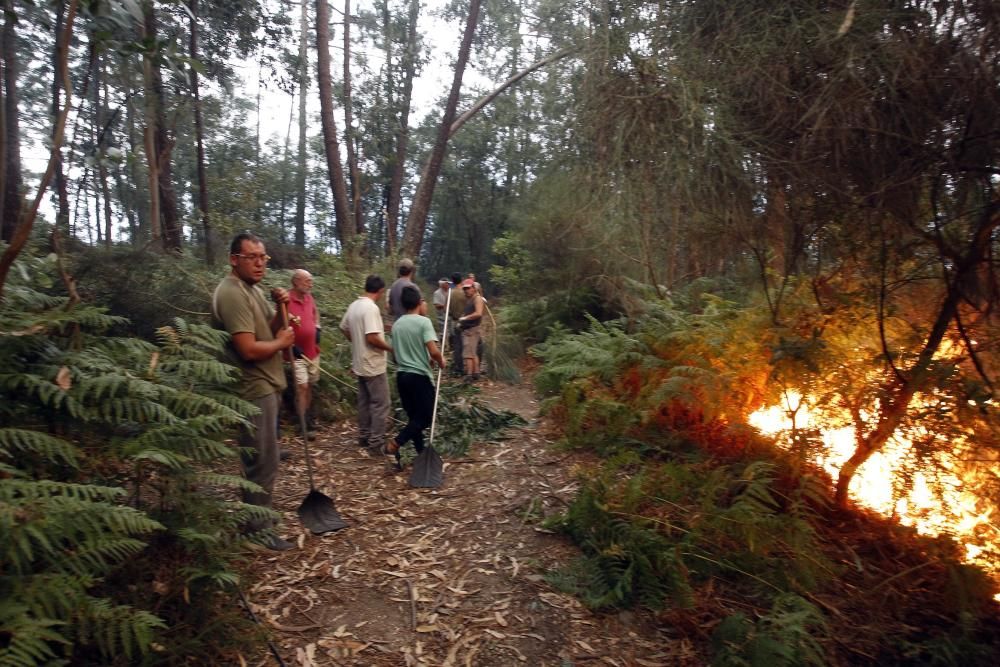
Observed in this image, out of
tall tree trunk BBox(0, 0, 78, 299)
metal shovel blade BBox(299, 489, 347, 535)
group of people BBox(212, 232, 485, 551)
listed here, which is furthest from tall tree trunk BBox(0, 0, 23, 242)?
tall tree trunk BBox(0, 0, 78, 299)

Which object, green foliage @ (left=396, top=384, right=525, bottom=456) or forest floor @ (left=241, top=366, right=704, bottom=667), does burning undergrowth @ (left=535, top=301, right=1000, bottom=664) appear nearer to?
forest floor @ (left=241, top=366, right=704, bottom=667)

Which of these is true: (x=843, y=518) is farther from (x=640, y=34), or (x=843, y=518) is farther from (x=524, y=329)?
(x=524, y=329)

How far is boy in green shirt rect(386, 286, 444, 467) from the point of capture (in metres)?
5.86

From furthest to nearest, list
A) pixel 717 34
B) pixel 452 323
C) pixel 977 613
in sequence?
pixel 452 323 < pixel 717 34 < pixel 977 613

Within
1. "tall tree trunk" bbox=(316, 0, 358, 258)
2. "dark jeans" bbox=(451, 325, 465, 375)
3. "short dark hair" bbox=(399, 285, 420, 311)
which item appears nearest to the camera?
→ "short dark hair" bbox=(399, 285, 420, 311)

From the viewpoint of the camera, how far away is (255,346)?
3.79 meters

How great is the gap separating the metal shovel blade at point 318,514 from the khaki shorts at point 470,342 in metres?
5.78

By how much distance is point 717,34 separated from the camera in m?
3.80

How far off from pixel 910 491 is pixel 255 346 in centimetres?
458

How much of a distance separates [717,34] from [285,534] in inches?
192

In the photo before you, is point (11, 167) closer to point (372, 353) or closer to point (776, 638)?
point (372, 353)

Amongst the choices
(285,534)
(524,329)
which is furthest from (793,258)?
(524,329)

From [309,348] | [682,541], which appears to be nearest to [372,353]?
[309,348]

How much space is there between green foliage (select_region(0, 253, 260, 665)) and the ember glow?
420 centimetres
